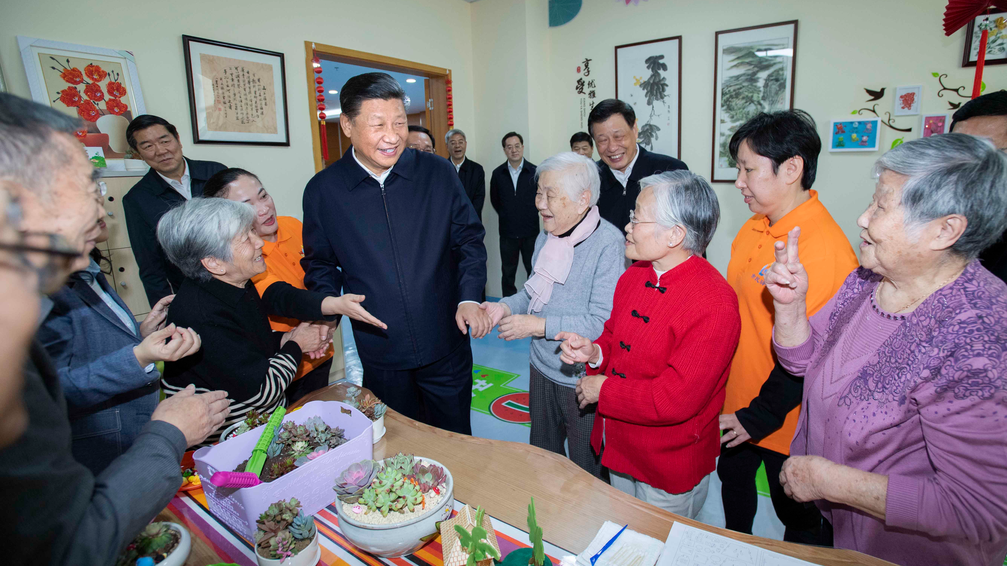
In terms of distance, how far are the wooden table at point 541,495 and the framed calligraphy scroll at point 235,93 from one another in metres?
3.00

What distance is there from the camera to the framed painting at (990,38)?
3.11 m

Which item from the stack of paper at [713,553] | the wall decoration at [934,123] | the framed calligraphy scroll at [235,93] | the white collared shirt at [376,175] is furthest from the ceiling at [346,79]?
the stack of paper at [713,553]

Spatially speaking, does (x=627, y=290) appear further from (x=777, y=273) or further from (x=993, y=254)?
(x=993, y=254)

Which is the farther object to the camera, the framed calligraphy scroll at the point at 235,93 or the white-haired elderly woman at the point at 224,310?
the framed calligraphy scroll at the point at 235,93

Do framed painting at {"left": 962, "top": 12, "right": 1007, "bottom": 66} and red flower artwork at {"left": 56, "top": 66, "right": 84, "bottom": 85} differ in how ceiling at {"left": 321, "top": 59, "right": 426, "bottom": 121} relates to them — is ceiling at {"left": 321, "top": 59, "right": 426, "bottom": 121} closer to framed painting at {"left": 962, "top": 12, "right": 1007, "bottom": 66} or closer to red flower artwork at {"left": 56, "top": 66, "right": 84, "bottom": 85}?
red flower artwork at {"left": 56, "top": 66, "right": 84, "bottom": 85}

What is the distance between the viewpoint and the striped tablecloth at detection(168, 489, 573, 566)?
91cm

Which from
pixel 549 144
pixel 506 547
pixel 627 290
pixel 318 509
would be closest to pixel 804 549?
pixel 506 547

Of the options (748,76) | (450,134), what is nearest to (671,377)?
(748,76)

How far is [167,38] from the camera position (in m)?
3.10

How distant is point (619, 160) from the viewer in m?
3.06

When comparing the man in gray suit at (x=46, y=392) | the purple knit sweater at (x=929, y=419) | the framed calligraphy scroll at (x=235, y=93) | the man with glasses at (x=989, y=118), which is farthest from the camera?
the framed calligraphy scroll at (x=235, y=93)

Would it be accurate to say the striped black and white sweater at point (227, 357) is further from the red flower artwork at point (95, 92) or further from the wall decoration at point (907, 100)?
the wall decoration at point (907, 100)

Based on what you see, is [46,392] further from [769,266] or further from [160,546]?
[769,266]

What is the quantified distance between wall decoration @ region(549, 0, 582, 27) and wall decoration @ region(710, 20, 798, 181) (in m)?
1.46
